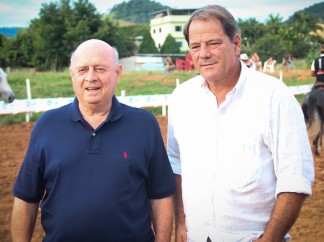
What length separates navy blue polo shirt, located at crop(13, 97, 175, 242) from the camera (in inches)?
79.7

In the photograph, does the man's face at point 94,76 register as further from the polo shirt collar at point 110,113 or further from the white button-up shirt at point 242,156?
the white button-up shirt at point 242,156

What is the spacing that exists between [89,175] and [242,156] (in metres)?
0.77

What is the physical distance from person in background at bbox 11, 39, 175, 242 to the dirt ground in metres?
2.51

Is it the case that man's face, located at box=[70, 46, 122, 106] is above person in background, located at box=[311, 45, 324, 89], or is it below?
above

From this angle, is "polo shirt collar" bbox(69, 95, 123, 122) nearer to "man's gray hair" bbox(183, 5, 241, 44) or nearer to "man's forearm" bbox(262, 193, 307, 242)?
"man's gray hair" bbox(183, 5, 241, 44)

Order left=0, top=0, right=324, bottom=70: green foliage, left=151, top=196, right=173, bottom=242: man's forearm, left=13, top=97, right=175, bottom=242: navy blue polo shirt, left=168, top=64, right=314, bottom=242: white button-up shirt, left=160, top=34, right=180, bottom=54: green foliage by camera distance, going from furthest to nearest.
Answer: left=160, top=34, right=180, bottom=54: green foliage
left=0, top=0, right=324, bottom=70: green foliage
left=151, top=196, right=173, bottom=242: man's forearm
left=13, top=97, right=175, bottom=242: navy blue polo shirt
left=168, top=64, right=314, bottom=242: white button-up shirt

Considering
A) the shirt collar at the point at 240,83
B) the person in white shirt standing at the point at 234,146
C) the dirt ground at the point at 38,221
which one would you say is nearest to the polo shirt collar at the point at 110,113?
the person in white shirt standing at the point at 234,146

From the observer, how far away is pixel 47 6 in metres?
35.9

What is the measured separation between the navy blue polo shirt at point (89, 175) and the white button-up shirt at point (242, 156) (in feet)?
0.85

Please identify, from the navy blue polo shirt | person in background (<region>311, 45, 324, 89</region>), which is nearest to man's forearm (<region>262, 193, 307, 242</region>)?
the navy blue polo shirt

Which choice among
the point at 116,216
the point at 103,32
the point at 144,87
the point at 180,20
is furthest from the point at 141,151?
the point at 180,20

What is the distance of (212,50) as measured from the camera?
82.6 inches

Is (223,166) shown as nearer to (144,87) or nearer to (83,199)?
(83,199)

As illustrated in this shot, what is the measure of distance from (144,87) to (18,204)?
61.1 feet
